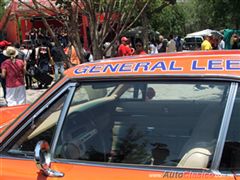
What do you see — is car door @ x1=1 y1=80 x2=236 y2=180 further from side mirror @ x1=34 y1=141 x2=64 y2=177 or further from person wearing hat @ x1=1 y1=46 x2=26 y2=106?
person wearing hat @ x1=1 y1=46 x2=26 y2=106

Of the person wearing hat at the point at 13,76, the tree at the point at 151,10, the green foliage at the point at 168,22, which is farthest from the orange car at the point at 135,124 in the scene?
the green foliage at the point at 168,22

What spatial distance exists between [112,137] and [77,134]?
203 mm

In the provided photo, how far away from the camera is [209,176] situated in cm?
218

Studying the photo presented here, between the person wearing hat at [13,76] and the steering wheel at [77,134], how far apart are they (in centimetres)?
662

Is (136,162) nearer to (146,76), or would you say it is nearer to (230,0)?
(146,76)

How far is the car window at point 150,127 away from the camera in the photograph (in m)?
2.36

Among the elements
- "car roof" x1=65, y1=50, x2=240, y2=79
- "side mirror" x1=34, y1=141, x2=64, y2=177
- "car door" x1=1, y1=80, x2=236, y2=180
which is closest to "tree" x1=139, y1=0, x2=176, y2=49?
"car roof" x1=65, y1=50, x2=240, y2=79

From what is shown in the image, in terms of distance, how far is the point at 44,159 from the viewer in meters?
2.39

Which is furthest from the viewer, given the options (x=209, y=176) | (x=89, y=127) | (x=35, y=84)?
(x=35, y=84)

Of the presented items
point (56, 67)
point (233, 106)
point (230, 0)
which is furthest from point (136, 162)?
point (230, 0)

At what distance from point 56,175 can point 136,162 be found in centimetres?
43

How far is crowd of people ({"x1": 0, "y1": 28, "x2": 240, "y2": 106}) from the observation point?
9.12 meters

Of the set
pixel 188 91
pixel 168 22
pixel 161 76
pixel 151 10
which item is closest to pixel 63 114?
pixel 161 76

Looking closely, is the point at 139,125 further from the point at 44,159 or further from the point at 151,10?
the point at 151,10
